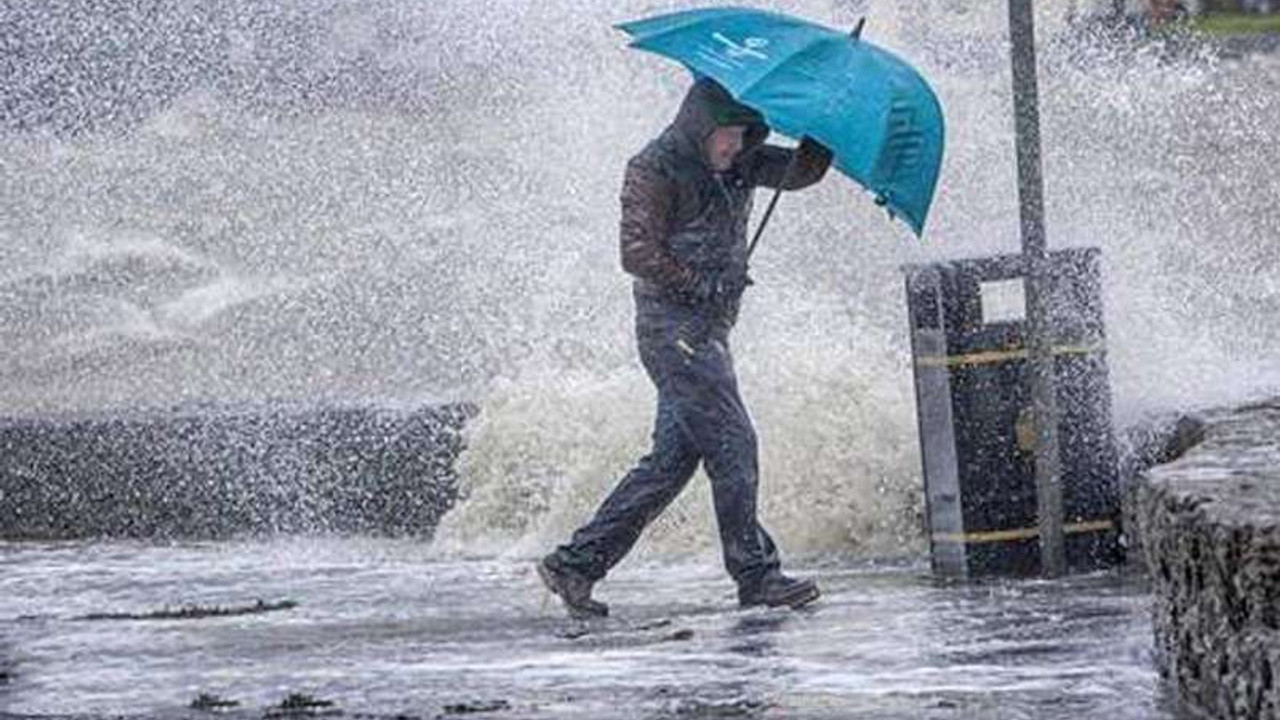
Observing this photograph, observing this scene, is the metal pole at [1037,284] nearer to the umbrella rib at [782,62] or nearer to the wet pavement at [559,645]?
the wet pavement at [559,645]

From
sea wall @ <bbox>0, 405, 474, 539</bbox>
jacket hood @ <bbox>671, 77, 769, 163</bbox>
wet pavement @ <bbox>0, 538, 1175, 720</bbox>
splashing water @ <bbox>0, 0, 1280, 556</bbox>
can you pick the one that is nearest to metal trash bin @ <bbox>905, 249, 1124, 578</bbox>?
wet pavement @ <bbox>0, 538, 1175, 720</bbox>

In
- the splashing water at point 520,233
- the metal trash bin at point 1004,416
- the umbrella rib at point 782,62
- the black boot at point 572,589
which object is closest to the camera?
the umbrella rib at point 782,62

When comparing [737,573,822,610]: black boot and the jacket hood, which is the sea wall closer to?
[737,573,822,610]: black boot

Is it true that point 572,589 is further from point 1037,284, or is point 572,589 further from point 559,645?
point 1037,284

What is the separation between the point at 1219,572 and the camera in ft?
24.7

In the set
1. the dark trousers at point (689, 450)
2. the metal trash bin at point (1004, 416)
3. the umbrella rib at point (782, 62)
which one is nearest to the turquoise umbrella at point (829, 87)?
the umbrella rib at point (782, 62)

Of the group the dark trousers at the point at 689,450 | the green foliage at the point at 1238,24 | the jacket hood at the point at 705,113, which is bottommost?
the dark trousers at the point at 689,450

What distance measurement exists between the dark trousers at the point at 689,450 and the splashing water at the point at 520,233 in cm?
140

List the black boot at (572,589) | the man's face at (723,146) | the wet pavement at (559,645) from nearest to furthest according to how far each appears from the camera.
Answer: the wet pavement at (559,645) → the man's face at (723,146) → the black boot at (572,589)

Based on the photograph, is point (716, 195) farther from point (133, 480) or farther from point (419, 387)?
point (419, 387)

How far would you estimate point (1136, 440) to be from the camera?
38.9 ft

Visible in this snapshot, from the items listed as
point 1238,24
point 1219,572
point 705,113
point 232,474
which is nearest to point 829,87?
point 705,113

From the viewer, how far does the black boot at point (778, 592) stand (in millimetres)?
11125

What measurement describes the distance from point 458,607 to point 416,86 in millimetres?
14272
